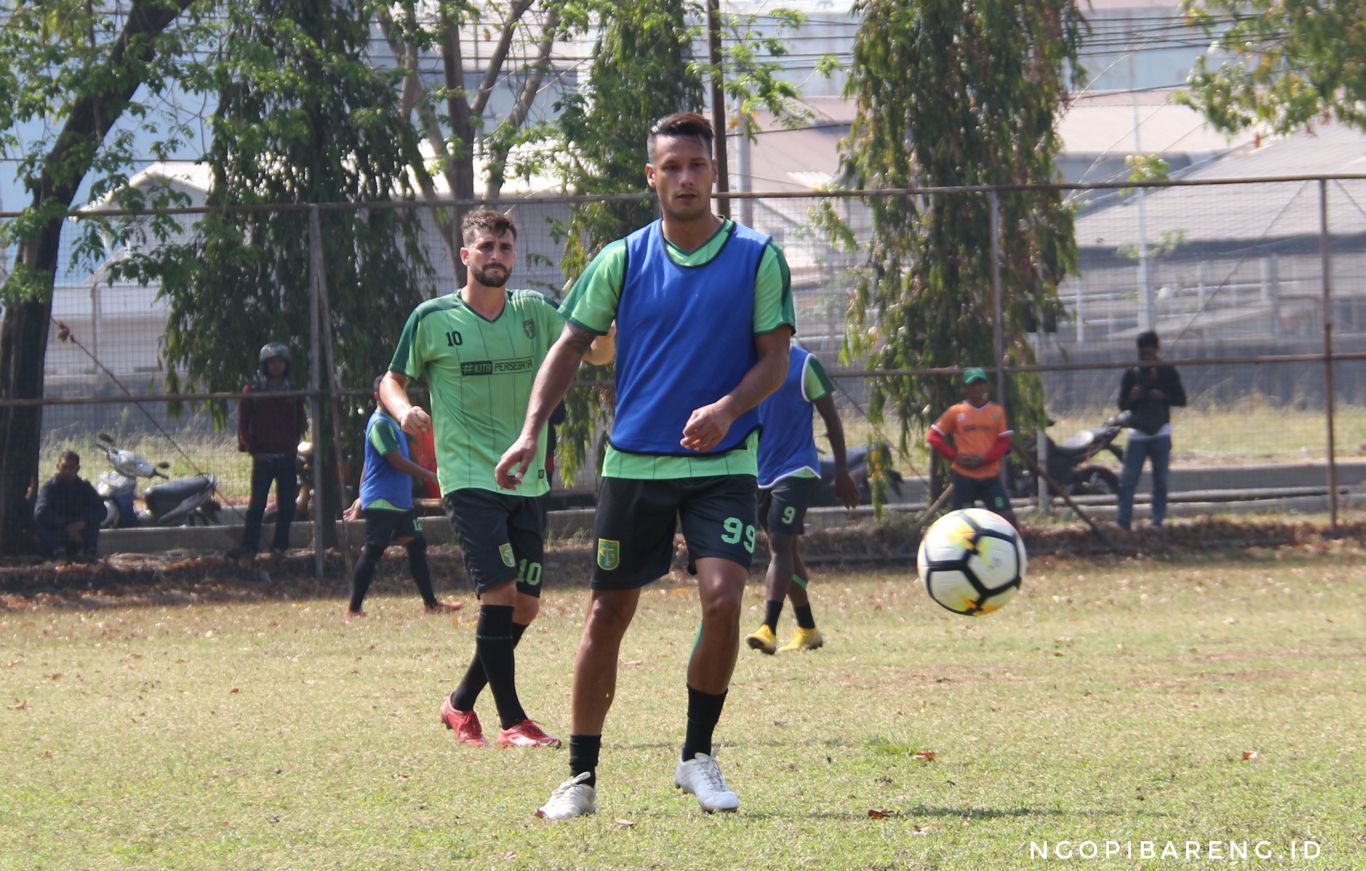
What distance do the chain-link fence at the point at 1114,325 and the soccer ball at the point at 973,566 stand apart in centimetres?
700

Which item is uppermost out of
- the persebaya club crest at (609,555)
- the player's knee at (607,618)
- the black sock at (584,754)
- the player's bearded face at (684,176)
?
the player's bearded face at (684,176)

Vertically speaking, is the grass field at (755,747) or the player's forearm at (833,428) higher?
the player's forearm at (833,428)

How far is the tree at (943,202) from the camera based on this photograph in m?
16.2

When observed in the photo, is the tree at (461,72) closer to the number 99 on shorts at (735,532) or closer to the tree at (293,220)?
the tree at (293,220)

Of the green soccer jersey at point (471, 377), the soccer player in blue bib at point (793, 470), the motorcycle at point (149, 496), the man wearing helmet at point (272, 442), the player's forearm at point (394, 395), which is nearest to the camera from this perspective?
the player's forearm at point (394, 395)

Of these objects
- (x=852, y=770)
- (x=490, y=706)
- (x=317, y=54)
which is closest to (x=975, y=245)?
(x=317, y=54)

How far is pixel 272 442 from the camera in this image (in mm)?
14664

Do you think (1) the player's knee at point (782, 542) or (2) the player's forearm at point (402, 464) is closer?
(1) the player's knee at point (782, 542)

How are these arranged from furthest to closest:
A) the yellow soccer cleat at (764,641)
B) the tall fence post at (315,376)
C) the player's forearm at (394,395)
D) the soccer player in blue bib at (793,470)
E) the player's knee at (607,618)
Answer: the tall fence post at (315,376)
the soccer player in blue bib at (793,470)
the yellow soccer cleat at (764,641)
the player's forearm at (394,395)
the player's knee at (607,618)

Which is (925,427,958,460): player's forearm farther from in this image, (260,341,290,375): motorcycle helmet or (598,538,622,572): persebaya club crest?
(598,538,622,572): persebaya club crest

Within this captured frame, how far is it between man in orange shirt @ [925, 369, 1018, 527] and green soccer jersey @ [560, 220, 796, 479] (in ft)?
29.8

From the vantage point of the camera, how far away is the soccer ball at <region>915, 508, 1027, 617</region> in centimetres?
744

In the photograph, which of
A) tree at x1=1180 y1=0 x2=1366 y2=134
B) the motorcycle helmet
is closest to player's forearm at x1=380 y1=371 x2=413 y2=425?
the motorcycle helmet

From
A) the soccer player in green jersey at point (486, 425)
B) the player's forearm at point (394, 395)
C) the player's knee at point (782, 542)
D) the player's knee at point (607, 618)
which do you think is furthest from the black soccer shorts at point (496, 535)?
the player's knee at point (782, 542)
